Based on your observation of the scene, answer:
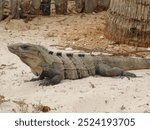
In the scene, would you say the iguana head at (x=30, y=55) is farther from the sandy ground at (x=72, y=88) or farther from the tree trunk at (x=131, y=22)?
the tree trunk at (x=131, y=22)

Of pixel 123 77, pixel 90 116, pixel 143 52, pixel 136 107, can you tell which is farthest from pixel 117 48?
pixel 90 116

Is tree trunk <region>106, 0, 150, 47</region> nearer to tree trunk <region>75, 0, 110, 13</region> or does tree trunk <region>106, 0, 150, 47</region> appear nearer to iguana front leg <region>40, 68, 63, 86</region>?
tree trunk <region>75, 0, 110, 13</region>

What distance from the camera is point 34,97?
7.93 metres

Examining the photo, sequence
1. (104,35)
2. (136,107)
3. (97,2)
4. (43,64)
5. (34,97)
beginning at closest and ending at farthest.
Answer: (136,107) < (34,97) < (43,64) < (104,35) < (97,2)

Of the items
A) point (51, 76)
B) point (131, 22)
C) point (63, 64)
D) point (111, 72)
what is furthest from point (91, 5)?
point (51, 76)

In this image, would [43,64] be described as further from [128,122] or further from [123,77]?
[128,122]

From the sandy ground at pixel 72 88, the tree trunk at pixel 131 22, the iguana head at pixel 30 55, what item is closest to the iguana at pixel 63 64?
the iguana head at pixel 30 55

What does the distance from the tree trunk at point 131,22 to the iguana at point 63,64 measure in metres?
1.16

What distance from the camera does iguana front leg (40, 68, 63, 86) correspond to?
847 cm

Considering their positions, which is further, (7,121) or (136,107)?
(136,107)

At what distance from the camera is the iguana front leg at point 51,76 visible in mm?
8466

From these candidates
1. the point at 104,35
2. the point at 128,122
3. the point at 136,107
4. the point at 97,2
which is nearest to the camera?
the point at 128,122

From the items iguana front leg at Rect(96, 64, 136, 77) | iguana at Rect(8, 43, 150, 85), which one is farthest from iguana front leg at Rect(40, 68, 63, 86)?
iguana front leg at Rect(96, 64, 136, 77)

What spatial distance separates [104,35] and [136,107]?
12.6 ft
